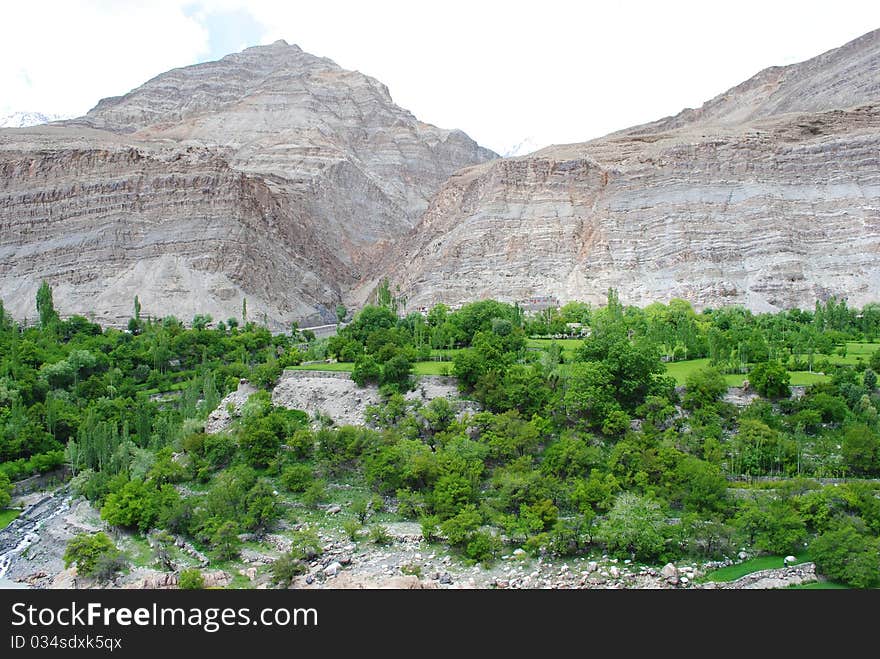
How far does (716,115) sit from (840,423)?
387 ft

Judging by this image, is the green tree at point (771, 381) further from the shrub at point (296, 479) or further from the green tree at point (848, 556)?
the shrub at point (296, 479)

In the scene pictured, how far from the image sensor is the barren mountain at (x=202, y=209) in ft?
320

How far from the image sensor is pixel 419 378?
43500 millimetres

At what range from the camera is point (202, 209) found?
350 ft

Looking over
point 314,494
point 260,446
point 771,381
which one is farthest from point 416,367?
point 771,381

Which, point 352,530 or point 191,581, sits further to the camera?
point 352,530

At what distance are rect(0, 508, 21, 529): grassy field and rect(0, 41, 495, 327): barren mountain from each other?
2137 inches

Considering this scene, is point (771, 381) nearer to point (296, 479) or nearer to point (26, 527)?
point (296, 479)

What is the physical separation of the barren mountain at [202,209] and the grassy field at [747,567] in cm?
7465

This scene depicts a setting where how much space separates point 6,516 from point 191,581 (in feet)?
52.4

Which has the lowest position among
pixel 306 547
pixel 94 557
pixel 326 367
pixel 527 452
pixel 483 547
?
pixel 483 547

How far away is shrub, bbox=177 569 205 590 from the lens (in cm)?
2742

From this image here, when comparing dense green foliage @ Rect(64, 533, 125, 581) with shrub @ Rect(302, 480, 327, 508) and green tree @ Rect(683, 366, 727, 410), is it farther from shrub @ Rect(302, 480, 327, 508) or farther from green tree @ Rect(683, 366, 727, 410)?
green tree @ Rect(683, 366, 727, 410)

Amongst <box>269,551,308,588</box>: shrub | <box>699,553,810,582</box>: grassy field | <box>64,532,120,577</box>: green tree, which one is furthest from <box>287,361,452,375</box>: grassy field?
<box>699,553,810,582</box>: grassy field
